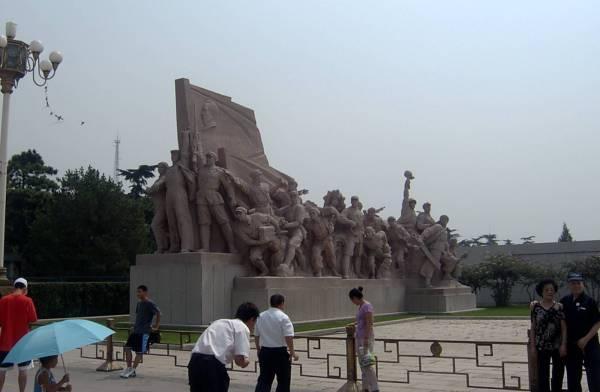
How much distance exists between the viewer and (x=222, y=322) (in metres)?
5.04

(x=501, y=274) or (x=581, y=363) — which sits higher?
(x=501, y=274)

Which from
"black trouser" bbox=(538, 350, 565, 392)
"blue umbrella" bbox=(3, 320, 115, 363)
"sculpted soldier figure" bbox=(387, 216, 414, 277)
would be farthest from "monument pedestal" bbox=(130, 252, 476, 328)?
"blue umbrella" bbox=(3, 320, 115, 363)

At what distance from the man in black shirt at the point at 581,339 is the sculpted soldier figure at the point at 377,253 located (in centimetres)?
1670

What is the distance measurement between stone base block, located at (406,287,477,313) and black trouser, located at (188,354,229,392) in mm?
20677

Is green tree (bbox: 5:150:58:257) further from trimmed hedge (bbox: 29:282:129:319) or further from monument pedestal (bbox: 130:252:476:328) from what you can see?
monument pedestal (bbox: 130:252:476:328)

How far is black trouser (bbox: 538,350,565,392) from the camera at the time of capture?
6.62 metres

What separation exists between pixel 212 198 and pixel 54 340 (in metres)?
12.2

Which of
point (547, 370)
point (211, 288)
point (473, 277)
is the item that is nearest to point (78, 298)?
point (211, 288)

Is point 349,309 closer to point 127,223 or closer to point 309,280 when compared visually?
point 309,280

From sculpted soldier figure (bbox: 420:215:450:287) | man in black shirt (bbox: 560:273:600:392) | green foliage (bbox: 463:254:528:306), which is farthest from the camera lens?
green foliage (bbox: 463:254:528:306)

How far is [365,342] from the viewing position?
7.87 m

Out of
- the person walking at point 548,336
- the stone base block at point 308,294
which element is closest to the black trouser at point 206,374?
the person walking at point 548,336

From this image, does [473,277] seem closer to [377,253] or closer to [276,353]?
[377,253]

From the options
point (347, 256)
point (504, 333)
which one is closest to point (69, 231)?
point (347, 256)
